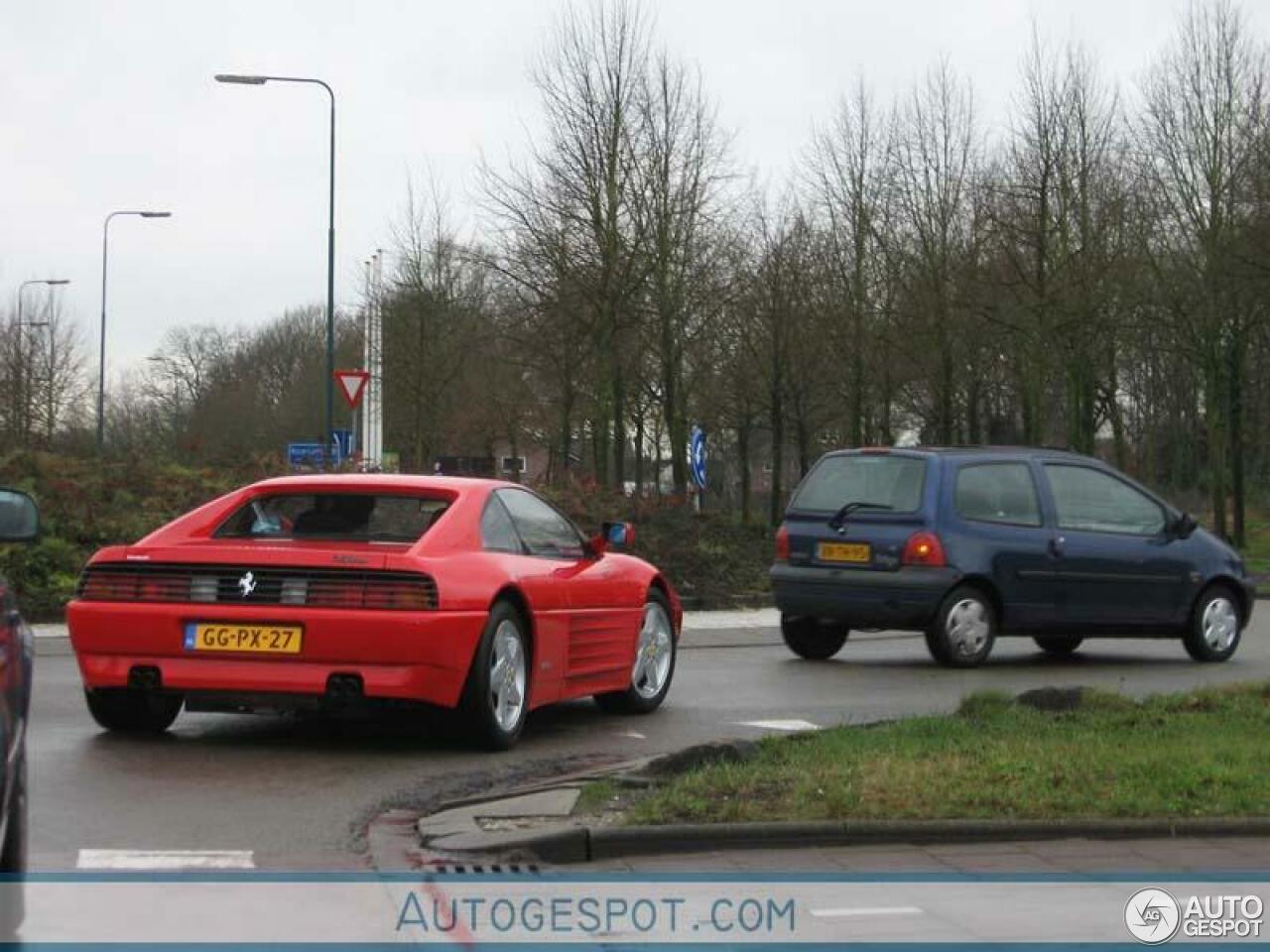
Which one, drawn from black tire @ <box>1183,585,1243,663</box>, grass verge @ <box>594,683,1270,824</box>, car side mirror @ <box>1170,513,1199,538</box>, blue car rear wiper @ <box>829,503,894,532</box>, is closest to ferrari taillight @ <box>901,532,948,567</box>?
blue car rear wiper @ <box>829,503,894,532</box>

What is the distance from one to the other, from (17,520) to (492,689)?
4322mm

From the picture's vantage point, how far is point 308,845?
7.43 metres

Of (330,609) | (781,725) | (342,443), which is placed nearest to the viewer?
(330,609)

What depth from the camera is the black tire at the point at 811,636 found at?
16328 millimetres

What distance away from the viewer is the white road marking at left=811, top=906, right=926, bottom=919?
6.26 metres

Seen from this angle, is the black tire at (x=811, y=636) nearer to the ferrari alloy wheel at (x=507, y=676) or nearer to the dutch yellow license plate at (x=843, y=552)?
the dutch yellow license plate at (x=843, y=552)

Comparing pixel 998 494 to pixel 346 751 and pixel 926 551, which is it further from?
pixel 346 751

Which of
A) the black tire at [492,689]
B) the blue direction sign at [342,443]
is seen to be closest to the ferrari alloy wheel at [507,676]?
the black tire at [492,689]

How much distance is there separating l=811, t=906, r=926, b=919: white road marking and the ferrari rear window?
4582mm

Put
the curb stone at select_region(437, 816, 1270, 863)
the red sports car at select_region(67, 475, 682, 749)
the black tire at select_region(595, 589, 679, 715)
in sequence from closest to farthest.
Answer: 1. the curb stone at select_region(437, 816, 1270, 863)
2. the red sports car at select_region(67, 475, 682, 749)
3. the black tire at select_region(595, 589, 679, 715)

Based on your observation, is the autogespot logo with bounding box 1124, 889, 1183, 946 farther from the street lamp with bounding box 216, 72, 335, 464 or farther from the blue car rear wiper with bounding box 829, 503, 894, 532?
the street lamp with bounding box 216, 72, 335, 464

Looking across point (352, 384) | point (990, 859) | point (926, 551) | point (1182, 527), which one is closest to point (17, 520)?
point (990, 859)

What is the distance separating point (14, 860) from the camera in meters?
5.89

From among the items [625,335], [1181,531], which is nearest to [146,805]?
[1181,531]
